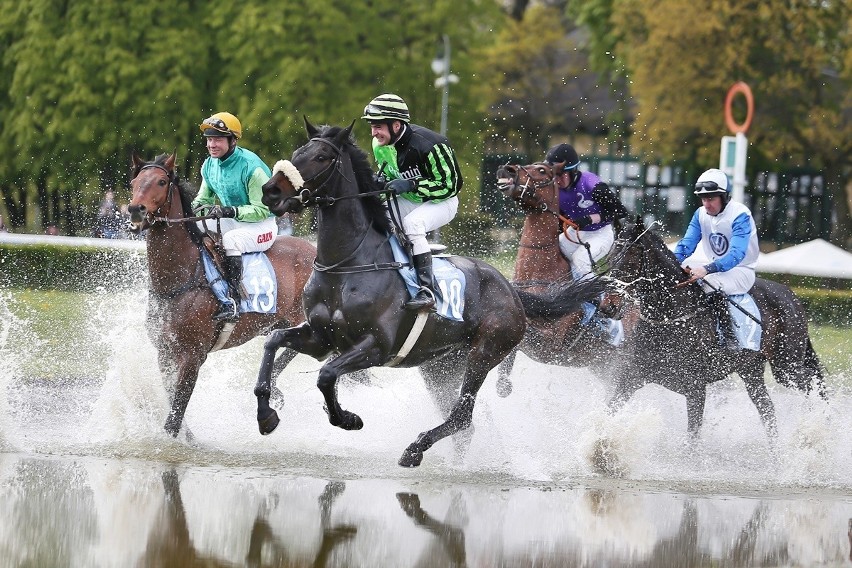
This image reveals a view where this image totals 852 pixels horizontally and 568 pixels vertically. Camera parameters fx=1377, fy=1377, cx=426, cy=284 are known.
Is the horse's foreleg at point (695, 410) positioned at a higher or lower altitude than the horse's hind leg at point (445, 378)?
lower

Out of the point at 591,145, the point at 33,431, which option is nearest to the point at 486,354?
the point at 33,431

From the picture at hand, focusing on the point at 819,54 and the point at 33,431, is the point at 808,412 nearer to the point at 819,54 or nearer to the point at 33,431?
the point at 33,431

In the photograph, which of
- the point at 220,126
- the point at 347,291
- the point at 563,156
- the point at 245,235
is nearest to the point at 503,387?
the point at 563,156

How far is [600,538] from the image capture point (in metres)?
7.20

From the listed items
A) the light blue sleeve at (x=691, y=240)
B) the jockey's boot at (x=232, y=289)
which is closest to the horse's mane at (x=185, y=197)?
the jockey's boot at (x=232, y=289)

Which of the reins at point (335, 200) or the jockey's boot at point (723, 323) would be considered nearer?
the reins at point (335, 200)

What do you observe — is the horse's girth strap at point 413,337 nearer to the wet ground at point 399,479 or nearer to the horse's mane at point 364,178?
the horse's mane at point 364,178

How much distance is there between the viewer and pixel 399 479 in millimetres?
8570

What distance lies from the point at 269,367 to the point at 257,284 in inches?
78.6

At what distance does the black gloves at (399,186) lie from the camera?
8.70m

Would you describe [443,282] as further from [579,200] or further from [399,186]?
[579,200]

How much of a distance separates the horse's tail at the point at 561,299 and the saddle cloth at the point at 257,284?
6.16 ft

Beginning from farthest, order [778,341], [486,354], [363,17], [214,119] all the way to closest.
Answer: [363,17]
[778,341]
[214,119]
[486,354]

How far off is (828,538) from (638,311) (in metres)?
3.34
